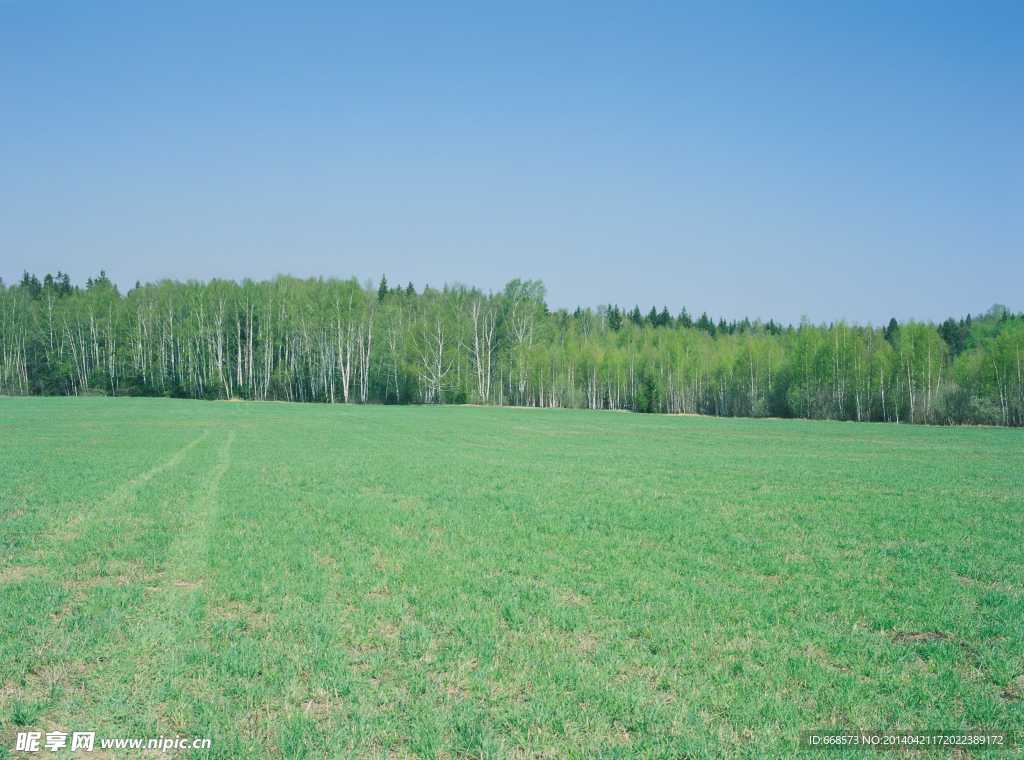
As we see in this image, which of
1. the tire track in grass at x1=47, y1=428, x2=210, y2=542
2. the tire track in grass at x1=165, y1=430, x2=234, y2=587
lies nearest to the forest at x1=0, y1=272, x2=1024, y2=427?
the tire track in grass at x1=47, y1=428, x2=210, y2=542

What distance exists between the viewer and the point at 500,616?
24.8 ft

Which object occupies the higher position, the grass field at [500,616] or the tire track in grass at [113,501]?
the tire track in grass at [113,501]

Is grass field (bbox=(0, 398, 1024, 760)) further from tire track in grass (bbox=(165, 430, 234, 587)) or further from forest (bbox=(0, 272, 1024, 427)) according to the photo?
forest (bbox=(0, 272, 1024, 427))

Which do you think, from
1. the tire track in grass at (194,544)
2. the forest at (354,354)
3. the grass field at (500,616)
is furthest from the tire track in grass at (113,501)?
the forest at (354,354)

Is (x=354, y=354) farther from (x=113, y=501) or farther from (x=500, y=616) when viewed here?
(x=500, y=616)

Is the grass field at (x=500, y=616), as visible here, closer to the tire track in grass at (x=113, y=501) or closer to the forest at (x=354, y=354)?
the tire track in grass at (x=113, y=501)

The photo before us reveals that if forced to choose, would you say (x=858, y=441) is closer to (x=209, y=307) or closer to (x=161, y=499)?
(x=161, y=499)

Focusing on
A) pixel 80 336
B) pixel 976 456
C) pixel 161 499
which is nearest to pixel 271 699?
pixel 161 499

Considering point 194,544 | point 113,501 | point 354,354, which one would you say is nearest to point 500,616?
point 194,544

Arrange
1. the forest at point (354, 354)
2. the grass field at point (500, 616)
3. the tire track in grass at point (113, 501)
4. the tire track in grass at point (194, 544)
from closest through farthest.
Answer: the grass field at point (500, 616)
the tire track in grass at point (194, 544)
the tire track in grass at point (113, 501)
the forest at point (354, 354)

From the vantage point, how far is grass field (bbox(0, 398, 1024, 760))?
Result: 5.18 m

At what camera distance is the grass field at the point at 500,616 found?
5.18m

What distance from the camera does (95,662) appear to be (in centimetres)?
620

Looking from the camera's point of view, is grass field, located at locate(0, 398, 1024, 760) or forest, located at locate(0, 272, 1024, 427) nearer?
grass field, located at locate(0, 398, 1024, 760)
